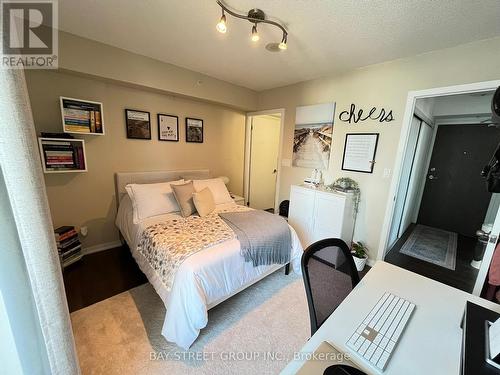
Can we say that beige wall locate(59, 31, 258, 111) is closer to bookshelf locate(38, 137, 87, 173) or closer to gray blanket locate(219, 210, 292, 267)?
bookshelf locate(38, 137, 87, 173)

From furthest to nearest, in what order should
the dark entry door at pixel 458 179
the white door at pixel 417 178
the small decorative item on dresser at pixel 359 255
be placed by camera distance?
the dark entry door at pixel 458 179 < the white door at pixel 417 178 < the small decorative item on dresser at pixel 359 255

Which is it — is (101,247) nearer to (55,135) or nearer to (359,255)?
(55,135)

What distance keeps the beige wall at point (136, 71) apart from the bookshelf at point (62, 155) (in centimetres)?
72

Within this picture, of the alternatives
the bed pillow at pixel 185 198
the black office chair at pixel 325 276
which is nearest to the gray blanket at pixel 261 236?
the bed pillow at pixel 185 198

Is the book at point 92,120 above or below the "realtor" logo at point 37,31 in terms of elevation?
below

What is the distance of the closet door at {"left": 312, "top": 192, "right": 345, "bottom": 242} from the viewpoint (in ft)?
8.18

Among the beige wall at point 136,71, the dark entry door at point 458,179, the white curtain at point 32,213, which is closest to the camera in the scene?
the white curtain at point 32,213

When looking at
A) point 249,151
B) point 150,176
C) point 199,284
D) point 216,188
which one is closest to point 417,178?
point 249,151

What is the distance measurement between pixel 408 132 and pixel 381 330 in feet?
7.22

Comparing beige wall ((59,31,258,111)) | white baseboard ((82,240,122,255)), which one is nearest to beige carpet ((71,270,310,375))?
white baseboard ((82,240,122,255))

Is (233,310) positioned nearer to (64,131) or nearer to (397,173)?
(397,173)

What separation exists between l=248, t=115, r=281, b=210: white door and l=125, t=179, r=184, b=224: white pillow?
80.2 inches

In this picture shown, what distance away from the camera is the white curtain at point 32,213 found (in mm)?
604

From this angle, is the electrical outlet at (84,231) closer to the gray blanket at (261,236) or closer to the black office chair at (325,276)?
the gray blanket at (261,236)
